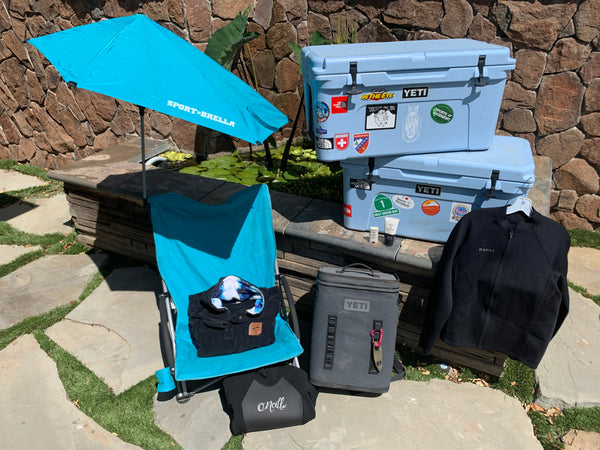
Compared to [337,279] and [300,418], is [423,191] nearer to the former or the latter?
[337,279]

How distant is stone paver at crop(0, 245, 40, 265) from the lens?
5.00 m

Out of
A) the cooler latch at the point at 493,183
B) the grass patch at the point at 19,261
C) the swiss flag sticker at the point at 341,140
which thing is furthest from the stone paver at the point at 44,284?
the cooler latch at the point at 493,183

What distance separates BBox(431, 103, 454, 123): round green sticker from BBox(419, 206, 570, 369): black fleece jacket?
73 cm

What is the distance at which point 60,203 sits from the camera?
6.30 metres

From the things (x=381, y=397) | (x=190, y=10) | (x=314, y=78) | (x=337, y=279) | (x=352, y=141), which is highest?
(x=190, y=10)

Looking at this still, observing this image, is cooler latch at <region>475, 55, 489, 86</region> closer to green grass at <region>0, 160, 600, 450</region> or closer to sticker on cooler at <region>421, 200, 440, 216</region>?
sticker on cooler at <region>421, 200, 440, 216</region>

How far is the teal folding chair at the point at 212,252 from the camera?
139 inches

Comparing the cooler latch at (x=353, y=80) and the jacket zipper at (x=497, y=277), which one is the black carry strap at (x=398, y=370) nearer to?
the jacket zipper at (x=497, y=277)

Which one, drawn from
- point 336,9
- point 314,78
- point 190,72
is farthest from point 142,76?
point 336,9

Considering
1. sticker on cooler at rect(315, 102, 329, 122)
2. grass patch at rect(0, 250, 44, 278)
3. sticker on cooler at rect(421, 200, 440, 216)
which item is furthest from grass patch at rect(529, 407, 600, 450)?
grass patch at rect(0, 250, 44, 278)

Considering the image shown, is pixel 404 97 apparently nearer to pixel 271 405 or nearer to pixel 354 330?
pixel 354 330

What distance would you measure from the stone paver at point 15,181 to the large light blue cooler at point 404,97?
5.37 metres

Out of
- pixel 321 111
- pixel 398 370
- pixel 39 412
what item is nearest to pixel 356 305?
pixel 398 370

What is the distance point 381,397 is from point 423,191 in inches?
63.3
